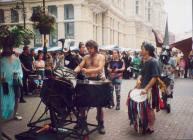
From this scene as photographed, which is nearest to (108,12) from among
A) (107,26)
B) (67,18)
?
(107,26)

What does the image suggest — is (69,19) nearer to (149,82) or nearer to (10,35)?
(10,35)

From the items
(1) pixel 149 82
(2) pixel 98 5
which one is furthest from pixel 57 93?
(2) pixel 98 5

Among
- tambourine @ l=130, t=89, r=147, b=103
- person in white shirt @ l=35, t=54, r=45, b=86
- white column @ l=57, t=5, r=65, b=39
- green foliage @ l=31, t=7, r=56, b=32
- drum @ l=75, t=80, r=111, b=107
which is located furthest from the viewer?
white column @ l=57, t=5, r=65, b=39

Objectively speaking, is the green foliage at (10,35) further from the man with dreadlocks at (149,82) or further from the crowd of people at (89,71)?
the man with dreadlocks at (149,82)

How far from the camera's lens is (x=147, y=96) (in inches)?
231

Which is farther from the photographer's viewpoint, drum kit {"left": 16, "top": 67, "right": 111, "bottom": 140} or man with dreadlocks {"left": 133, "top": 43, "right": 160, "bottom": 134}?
man with dreadlocks {"left": 133, "top": 43, "right": 160, "bottom": 134}

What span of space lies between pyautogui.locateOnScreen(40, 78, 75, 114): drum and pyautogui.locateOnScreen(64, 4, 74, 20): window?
25787mm

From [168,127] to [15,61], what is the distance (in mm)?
3304

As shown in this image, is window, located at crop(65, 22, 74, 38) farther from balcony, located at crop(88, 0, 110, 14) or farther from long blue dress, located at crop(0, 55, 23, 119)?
long blue dress, located at crop(0, 55, 23, 119)

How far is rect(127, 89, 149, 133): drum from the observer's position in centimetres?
581

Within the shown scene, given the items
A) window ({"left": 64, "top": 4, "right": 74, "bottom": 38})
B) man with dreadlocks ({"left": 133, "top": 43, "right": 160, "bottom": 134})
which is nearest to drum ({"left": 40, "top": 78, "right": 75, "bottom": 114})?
man with dreadlocks ({"left": 133, "top": 43, "right": 160, "bottom": 134})

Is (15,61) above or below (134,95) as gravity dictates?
above

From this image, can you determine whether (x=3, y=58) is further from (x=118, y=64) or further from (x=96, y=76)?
(x=118, y=64)

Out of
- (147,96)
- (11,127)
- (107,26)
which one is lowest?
(11,127)
